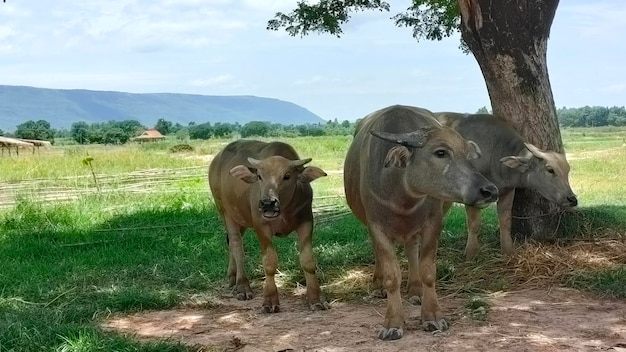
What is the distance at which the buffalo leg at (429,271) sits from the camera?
5219mm

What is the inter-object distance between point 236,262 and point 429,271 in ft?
7.61

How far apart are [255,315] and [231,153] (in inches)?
74.1

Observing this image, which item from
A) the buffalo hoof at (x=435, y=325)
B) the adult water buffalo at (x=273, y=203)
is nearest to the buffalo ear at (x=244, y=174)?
the adult water buffalo at (x=273, y=203)

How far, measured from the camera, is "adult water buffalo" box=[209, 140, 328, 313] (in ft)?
19.1

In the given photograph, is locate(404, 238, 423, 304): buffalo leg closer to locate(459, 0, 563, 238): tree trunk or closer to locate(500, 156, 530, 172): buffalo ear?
locate(500, 156, 530, 172): buffalo ear

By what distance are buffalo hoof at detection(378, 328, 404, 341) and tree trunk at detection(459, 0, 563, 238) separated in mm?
3325

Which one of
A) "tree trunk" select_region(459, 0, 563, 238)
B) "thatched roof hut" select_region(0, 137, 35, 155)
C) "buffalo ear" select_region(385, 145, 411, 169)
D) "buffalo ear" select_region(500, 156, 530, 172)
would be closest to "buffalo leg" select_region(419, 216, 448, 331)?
"buffalo ear" select_region(385, 145, 411, 169)

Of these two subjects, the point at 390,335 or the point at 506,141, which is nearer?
the point at 390,335

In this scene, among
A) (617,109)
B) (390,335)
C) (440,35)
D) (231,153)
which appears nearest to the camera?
(390,335)

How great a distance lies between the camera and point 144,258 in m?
8.30

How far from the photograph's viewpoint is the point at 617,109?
189 feet

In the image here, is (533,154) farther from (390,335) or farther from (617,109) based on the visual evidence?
(617,109)

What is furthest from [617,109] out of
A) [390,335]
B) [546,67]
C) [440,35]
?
[390,335]

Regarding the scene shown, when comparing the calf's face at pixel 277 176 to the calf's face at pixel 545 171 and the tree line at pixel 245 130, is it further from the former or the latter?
the tree line at pixel 245 130
